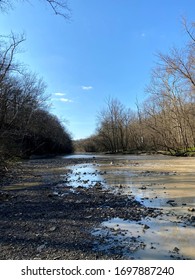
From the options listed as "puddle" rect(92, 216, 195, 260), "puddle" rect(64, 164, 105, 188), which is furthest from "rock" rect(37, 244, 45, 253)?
"puddle" rect(64, 164, 105, 188)

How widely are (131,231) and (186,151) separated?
40.5 metres

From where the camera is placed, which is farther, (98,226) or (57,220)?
(57,220)

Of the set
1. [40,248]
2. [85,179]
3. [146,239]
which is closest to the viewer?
[40,248]

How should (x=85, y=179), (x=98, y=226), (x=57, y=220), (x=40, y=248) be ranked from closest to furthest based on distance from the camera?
1. (x=40, y=248)
2. (x=98, y=226)
3. (x=57, y=220)
4. (x=85, y=179)

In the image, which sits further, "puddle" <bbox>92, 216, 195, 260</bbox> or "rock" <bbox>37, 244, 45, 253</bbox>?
"rock" <bbox>37, 244, 45, 253</bbox>

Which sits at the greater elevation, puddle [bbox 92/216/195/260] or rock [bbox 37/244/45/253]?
rock [bbox 37/244/45/253]

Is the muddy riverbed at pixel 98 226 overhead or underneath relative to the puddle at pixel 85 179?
underneath

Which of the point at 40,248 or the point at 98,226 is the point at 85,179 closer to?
the point at 98,226

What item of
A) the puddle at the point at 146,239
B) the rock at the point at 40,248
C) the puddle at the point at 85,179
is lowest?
the puddle at the point at 146,239

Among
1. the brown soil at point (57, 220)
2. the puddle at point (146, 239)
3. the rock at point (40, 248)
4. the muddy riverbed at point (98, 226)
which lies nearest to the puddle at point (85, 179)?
the brown soil at point (57, 220)

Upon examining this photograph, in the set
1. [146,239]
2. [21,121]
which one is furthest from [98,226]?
[21,121]

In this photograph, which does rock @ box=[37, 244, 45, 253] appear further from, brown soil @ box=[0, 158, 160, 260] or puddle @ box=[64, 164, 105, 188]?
puddle @ box=[64, 164, 105, 188]

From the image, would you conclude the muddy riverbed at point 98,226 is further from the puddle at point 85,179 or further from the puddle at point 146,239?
the puddle at point 85,179
